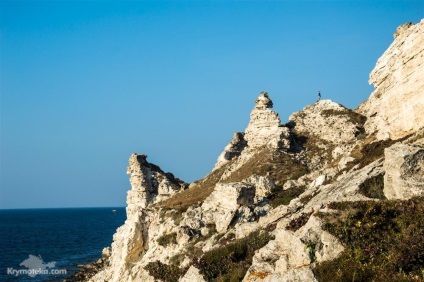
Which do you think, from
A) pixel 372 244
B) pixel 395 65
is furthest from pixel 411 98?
pixel 372 244

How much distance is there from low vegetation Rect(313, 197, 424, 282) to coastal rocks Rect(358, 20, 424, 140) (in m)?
15.1

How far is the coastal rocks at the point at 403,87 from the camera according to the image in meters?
32.2

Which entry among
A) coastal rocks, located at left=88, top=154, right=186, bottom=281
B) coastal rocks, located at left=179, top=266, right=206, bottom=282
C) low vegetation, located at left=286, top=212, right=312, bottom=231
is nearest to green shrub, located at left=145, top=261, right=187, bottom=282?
coastal rocks, located at left=179, top=266, right=206, bottom=282

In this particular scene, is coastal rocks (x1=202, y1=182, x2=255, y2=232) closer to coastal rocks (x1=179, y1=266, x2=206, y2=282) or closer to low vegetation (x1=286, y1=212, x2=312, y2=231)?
coastal rocks (x1=179, y1=266, x2=206, y2=282)

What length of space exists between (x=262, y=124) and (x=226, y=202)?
39156 mm

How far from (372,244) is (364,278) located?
1797 mm

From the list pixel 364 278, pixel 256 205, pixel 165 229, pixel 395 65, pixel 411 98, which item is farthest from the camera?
pixel 165 229

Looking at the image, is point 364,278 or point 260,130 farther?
point 260,130

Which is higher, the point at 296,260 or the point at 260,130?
the point at 260,130

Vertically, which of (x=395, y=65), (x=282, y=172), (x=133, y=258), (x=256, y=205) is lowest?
(x=133, y=258)

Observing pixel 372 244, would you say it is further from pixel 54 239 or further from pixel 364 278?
pixel 54 239

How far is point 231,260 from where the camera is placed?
2233 cm

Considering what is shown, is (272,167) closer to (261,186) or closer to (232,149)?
(261,186)

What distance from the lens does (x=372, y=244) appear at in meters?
16.6
